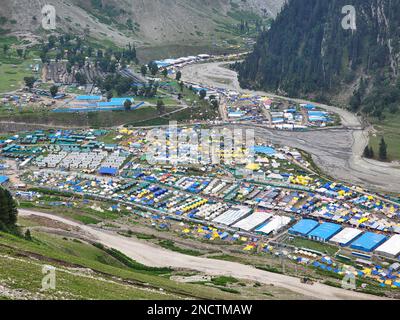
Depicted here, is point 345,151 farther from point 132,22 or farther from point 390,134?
point 132,22

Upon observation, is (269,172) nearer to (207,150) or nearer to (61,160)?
(207,150)

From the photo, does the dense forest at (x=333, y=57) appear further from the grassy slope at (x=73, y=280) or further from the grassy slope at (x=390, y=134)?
the grassy slope at (x=73, y=280)

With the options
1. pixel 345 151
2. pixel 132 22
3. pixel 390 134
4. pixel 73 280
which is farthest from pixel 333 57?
pixel 73 280

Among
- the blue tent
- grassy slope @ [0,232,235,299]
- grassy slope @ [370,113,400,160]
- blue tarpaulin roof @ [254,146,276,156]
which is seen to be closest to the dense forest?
grassy slope @ [370,113,400,160]

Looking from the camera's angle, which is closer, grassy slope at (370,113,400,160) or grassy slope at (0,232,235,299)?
grassy slope at (0,232,235,299)

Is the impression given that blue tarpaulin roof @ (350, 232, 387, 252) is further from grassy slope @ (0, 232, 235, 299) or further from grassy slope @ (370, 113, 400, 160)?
grassy slope @ (370, 113, 400, 160)
